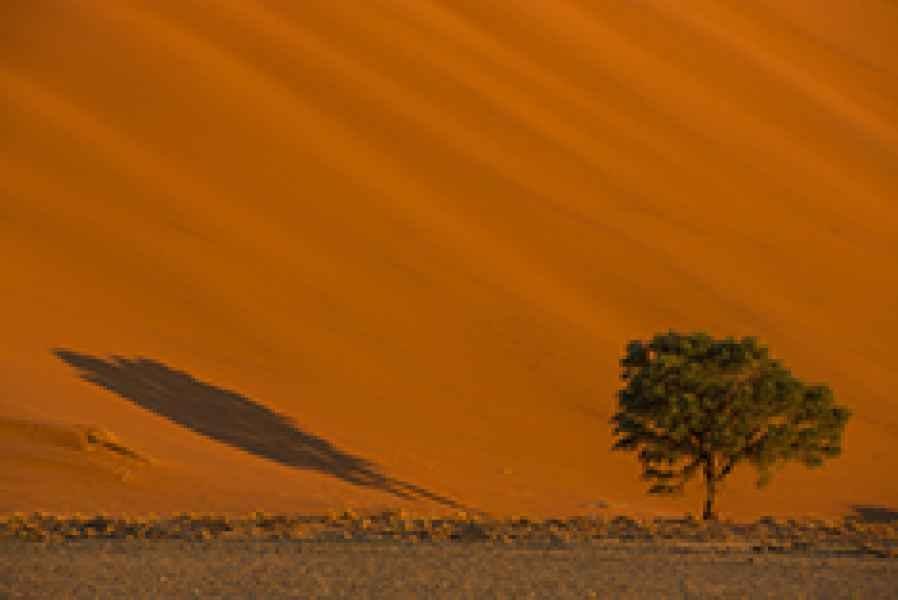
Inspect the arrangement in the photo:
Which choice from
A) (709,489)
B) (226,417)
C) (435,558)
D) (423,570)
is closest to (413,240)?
(226,417)

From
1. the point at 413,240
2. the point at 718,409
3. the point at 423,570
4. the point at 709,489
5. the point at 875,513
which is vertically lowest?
the point at 423,570

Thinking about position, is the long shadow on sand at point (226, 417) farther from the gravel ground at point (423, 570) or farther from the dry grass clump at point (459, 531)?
the gravel ground at point (423, 570)

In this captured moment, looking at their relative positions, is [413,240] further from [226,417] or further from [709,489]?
[709,489]

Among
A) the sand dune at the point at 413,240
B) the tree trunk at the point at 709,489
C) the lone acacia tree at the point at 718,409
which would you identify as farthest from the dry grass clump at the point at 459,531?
the lone acacia tree at the point at 718,409

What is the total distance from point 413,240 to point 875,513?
9.18m

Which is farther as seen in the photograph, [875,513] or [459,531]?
[875,513]

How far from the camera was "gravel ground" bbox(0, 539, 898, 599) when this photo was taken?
10.4 meters

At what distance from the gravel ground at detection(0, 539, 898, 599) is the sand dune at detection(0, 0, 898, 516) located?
371cm

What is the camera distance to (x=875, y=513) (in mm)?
20250

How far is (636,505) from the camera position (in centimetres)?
1909

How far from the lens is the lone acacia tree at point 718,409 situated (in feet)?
57.8

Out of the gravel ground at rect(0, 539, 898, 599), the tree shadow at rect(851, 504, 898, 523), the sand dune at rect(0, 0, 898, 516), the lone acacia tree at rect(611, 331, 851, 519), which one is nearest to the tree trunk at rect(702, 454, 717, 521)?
the lone acacia tree at rect(611, 331, 851, 519)

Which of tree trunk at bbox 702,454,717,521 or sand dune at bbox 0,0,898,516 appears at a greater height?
sand dune at bbox 0,0,898,516

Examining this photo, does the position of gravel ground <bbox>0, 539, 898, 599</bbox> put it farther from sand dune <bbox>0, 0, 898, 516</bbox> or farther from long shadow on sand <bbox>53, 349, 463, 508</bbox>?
long shadow on sand <bbox>53, 349, 463, 508</bbox>
